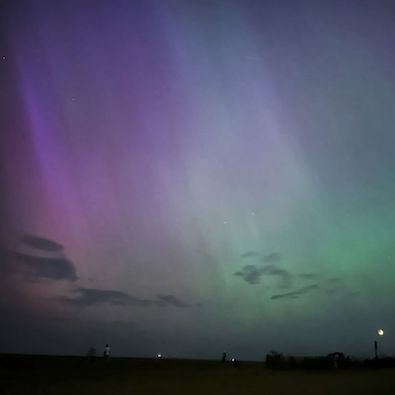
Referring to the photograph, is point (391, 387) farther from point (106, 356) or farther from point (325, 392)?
point (106, 356)

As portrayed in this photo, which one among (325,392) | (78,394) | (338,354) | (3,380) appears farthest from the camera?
(338,354)

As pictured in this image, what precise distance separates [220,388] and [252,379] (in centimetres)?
433

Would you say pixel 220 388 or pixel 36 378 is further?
pixel 36 378

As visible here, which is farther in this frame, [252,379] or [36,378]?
[252,379]

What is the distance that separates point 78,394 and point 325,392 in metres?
9.33

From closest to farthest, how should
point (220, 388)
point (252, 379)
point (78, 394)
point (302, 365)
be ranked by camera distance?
point (78, 394), point (220, 388), point (252, 379), point (302, 365)

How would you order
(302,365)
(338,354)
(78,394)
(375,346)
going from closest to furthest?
(78,394)
(302,365)
(338,354)
(375,346)

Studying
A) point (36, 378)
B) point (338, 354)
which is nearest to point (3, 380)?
point (36, 378)

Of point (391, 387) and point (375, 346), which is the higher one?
point (375, 346)

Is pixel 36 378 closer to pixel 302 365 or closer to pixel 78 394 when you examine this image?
pixel 78 394

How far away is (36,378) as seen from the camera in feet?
71.1

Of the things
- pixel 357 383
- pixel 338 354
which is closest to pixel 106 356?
pixel 338 354

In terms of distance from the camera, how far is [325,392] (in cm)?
1794

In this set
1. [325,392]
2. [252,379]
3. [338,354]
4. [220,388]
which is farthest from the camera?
[338,354]
